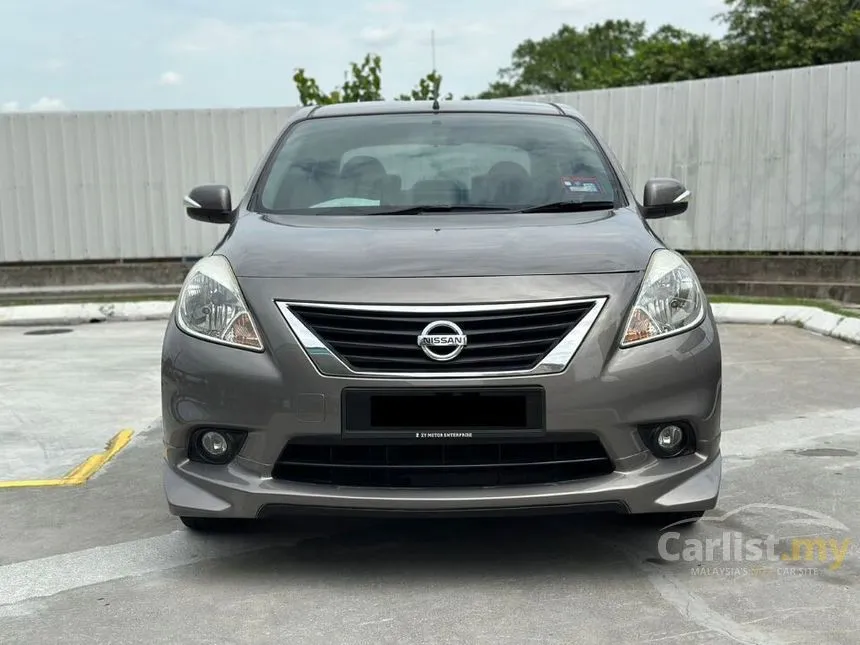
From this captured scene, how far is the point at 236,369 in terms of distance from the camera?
A: 11.3 ft

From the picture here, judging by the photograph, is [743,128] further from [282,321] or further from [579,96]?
[282,321]

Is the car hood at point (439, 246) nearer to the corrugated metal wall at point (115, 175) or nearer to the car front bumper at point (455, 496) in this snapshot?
the car front bumper at point (455, 496)

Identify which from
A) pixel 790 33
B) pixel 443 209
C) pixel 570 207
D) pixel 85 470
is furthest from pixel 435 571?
pixel 790 33

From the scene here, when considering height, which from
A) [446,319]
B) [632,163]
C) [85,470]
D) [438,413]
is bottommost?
[85,470]

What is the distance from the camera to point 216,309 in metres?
3.60

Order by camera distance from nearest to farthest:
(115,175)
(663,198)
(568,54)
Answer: (663,198) < (115,175) < (568,54)

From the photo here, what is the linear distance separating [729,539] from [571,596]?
852 millimetres

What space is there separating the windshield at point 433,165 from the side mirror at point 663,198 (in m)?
0.20

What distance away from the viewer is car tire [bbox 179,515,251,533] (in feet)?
13.1

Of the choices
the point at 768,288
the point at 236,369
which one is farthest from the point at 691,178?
the point at 236,369

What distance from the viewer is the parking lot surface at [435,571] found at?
3158 millimetres

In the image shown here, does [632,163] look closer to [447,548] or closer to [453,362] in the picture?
[447,548]

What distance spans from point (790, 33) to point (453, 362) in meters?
30.6

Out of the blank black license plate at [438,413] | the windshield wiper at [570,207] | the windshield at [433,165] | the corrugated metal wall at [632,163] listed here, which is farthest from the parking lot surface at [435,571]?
the corrugated metal wall at [632,163]
